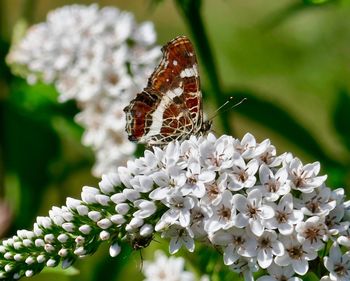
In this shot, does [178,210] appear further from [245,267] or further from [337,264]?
[337,264]

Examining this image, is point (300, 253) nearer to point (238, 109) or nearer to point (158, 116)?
point (158, 116)

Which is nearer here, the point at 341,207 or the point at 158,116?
the point at 341,207

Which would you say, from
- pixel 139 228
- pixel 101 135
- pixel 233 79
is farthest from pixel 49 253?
pixel 233 79

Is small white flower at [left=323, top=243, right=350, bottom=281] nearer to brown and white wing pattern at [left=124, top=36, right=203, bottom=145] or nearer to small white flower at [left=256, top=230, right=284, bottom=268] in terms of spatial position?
small white flower at [left=256, top=230, right=284, bottom=268]

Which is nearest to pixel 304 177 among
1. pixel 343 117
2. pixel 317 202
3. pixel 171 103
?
pixel 317 202

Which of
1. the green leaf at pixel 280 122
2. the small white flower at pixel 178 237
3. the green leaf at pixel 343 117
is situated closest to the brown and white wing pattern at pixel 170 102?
the small white flower at pixel 178 237

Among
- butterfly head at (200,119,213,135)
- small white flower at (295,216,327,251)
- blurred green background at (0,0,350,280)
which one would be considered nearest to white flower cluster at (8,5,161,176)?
blurred green background at (0,0,350,280)

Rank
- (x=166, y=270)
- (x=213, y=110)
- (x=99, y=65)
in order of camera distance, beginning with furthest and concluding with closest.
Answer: (x=213, y=110) → (x=99, y=65) → (x=166, y=270)
